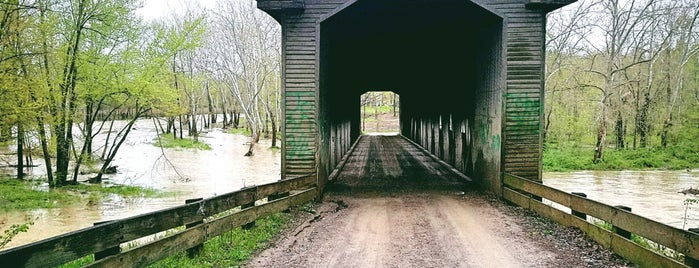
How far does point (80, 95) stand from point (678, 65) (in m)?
30.4

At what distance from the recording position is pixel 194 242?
562 cm

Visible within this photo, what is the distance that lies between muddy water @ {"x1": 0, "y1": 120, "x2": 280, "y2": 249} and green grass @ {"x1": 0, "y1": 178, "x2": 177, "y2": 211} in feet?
1.92

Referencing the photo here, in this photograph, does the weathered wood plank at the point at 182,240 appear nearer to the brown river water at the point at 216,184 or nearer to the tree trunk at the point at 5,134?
the brown river water at the point at 216,184

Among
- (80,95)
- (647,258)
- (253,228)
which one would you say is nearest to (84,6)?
(80,95)

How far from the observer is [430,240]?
269 inches

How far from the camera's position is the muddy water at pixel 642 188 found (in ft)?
45.4

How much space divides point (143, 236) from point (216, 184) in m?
15.6

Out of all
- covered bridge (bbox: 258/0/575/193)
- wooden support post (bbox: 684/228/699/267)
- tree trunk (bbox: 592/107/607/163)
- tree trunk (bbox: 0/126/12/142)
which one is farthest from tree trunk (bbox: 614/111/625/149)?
tree trunk (bbox: 0/126/12/142)

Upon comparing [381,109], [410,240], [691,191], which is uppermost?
[381,109]

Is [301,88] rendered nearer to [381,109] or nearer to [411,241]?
[411,241]

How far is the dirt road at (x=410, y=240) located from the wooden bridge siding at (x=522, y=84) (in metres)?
1.33

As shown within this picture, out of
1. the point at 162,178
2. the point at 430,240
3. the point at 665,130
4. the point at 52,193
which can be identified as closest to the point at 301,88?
the point at 430,240

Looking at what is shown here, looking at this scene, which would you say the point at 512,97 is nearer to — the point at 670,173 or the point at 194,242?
the point at 194,242

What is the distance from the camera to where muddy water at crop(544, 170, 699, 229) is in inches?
545
